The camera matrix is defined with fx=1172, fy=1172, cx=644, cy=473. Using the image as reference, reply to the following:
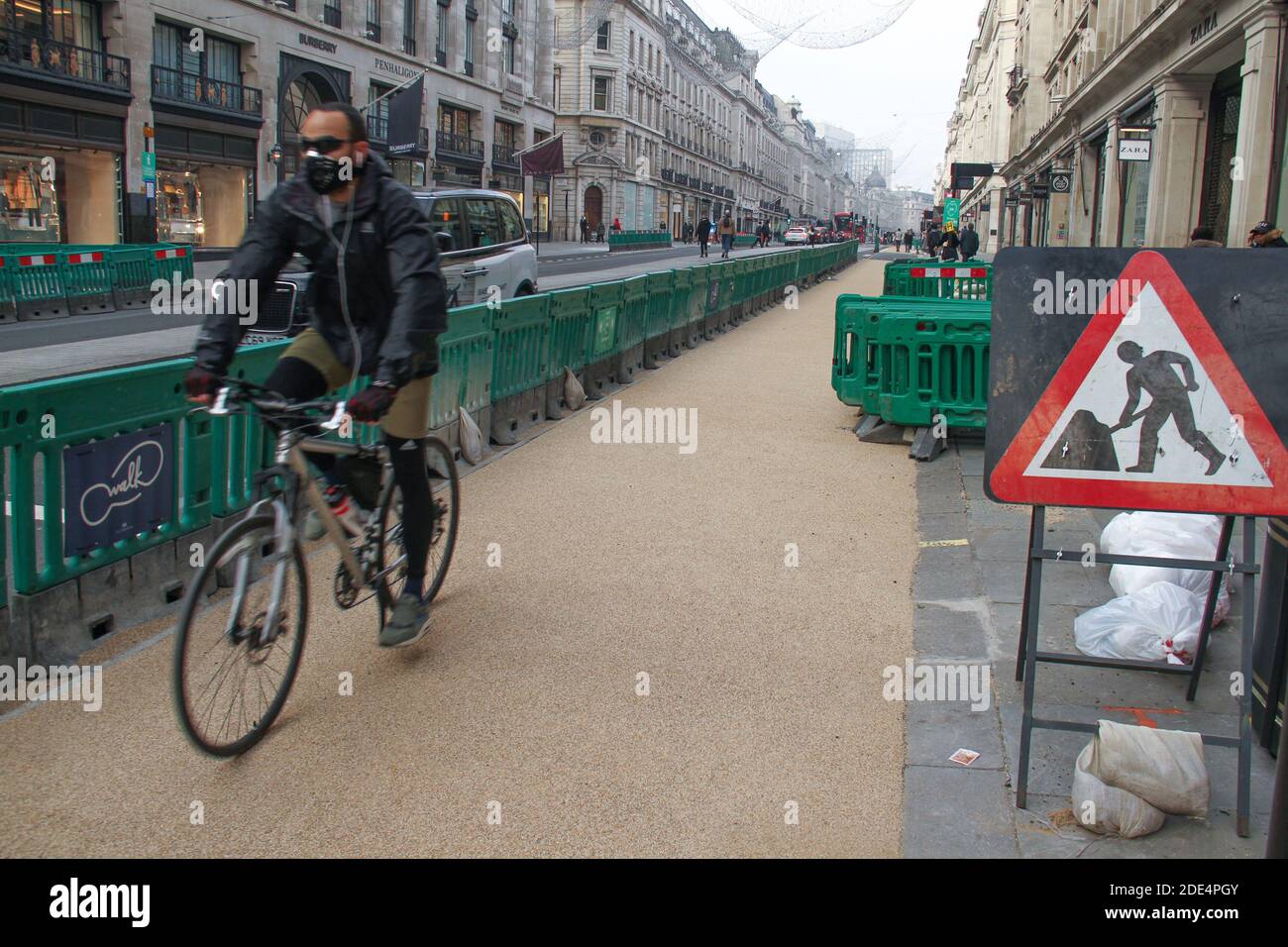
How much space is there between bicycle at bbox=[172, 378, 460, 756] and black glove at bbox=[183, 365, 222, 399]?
30 millimetres

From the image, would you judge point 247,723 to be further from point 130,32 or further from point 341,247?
point 130,32

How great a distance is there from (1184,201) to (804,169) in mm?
171161

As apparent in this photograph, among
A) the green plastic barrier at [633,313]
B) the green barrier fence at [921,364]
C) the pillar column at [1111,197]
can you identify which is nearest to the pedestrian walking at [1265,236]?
the green barrier fence at [921,364]

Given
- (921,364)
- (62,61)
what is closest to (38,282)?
(62,61)

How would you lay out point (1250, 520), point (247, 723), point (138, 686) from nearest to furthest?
point (1250, 520) < point (247, 723) < point (138, 686)

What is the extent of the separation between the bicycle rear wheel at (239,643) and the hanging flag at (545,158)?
40706 mm

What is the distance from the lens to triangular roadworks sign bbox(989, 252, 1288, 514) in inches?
130

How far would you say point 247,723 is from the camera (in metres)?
3.84

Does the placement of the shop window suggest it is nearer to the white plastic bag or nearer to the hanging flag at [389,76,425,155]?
the hanging flag at [389,76,425,155]

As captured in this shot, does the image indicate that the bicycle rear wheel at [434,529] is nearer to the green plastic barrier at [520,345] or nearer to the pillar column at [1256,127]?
the green plastic barrier at [520,345]

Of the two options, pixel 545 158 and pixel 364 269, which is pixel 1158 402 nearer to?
pixel 364 269

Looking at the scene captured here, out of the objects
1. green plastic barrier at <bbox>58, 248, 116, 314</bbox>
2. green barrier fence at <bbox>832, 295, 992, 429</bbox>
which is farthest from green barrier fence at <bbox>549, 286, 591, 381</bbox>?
green plastic barrier at <bbox>58, 248, 116, 314</bbox>

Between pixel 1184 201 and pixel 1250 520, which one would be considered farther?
pixel 1184 201

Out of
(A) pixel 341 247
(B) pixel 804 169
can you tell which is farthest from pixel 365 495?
(B) pixel 804 169
